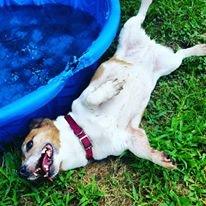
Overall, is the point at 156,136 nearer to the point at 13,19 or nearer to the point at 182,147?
the point at 182,147

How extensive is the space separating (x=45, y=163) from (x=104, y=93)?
664 mm

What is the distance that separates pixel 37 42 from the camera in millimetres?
4992

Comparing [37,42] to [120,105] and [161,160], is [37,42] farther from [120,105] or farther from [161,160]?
[161,160]

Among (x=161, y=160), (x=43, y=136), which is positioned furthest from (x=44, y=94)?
(x=161, y=160)

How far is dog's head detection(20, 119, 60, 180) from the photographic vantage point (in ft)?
12.6

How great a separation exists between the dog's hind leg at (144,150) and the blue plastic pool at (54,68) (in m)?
0.60

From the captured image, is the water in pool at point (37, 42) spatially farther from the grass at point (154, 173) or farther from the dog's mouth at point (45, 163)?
the dog's mouth at point (45, 163)

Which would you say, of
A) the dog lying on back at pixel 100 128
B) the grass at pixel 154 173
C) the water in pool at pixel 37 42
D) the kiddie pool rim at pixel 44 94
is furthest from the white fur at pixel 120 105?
the water in pool at pixel 37 42

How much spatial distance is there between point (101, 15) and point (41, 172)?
5.04 feet

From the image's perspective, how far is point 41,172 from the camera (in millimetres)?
3883

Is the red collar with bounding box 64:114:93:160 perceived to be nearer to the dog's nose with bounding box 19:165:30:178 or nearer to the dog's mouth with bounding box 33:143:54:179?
the dog's mouth with bounding box 33:143:54:179

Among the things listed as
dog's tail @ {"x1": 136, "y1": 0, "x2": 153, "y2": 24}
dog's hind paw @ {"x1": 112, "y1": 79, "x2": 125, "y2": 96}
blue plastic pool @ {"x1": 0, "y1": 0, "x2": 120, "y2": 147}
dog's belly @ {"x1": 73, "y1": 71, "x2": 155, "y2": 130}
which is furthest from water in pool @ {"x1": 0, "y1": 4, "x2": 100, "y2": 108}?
dog's hind paw @ {"x1": 112, "y1": 79, "x2": 125, "y2": 96}

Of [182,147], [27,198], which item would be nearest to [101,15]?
[182,147]

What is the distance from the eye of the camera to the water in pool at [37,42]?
473 centimetres
